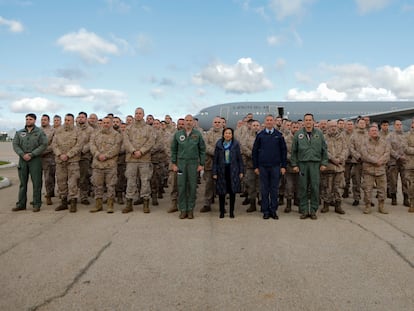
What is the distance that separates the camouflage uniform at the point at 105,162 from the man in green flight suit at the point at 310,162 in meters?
3.67

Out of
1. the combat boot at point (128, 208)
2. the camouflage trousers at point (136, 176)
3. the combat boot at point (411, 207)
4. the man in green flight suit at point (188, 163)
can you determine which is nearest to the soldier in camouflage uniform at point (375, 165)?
the combat boot at point (411, 207)

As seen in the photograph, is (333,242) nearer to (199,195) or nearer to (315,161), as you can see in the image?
(315,161)

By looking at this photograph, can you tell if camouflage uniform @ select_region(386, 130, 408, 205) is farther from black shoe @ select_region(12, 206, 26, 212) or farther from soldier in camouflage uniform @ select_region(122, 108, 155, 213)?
black shoe @ select_region(12, 206, 26, 212)

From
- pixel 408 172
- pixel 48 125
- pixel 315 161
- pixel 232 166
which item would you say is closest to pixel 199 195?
pixel 232 166

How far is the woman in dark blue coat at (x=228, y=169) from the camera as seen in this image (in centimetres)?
645

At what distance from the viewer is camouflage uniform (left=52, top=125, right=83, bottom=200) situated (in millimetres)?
7027

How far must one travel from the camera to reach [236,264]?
13.0 ft

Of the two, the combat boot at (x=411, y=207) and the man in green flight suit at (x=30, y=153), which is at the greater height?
the man in green flight suit at (x=30, y=153)

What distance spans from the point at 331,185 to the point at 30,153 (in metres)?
6.17

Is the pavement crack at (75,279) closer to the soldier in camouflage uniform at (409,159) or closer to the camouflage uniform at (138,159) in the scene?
the camouflage uniform at (138,159)

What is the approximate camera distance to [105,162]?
6.94 metres

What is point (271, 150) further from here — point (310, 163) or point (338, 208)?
point (338, 208)

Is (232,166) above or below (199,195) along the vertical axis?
above

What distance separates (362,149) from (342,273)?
4.07 metres
